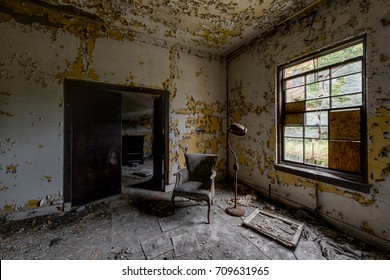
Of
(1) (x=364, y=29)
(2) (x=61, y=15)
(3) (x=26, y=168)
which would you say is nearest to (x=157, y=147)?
(3) (x=26, y=168)

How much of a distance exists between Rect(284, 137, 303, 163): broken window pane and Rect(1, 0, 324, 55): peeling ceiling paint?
80.0 inches

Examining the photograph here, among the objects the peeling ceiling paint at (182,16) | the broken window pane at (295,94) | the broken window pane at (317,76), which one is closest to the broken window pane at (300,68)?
the broken window pane at (317,76)

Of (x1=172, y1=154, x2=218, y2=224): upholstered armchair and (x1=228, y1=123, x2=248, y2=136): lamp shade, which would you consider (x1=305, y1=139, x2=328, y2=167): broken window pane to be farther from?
(x1=172, y1=154, x2=218, y2=224): upholstered armchair

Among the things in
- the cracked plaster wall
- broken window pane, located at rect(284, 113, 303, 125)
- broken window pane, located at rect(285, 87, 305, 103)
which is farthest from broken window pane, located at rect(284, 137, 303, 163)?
the cracked plaster wall

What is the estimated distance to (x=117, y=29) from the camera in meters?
3.05

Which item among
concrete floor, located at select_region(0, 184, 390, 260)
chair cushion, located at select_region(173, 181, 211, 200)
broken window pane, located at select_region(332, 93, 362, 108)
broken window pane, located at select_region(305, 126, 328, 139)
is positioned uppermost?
broken window pane, located at select_region(332, 93, 362, 108)

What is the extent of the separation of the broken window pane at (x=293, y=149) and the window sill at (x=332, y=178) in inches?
5.9

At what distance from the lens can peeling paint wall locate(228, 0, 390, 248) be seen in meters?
1.89

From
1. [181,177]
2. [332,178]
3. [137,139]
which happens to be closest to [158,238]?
[181,177]

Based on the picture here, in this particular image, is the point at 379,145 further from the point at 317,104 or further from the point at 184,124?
the point at 184,124

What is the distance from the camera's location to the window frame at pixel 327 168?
80.9 inches

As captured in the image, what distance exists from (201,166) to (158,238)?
4.27 feet

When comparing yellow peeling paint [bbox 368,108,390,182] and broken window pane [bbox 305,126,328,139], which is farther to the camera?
broken window pane [bbox 305,126,328,139]

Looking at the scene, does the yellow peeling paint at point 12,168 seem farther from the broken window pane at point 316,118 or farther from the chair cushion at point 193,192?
the broken window pane at point 316,118
